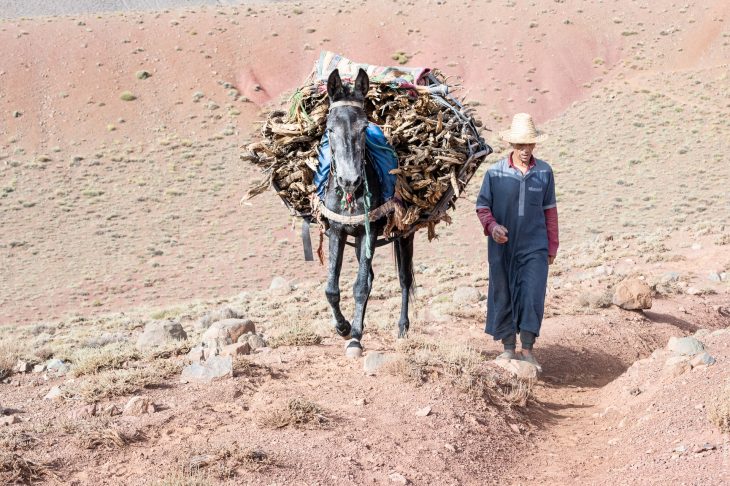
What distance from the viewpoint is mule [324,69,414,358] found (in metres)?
6.29

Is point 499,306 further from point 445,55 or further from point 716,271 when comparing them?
point 445,55

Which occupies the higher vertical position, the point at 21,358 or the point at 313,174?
the point at 313,174

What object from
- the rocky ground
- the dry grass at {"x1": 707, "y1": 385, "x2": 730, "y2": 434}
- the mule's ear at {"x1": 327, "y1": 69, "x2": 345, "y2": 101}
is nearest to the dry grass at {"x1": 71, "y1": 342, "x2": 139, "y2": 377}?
the rocky ground

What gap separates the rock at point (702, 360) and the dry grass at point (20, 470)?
4812 millimetres

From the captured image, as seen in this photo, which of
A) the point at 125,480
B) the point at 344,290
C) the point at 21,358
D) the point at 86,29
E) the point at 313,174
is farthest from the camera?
the point at 86,29

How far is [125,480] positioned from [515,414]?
119 inches

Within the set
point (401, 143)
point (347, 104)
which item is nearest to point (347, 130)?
point (347, 104)

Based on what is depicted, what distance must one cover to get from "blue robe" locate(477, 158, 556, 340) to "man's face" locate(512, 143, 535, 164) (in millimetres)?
111

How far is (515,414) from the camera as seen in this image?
19.3 ft

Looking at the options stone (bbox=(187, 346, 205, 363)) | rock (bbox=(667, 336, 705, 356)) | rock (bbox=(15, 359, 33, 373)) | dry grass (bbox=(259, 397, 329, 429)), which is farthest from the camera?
rock (bbox=(15, 359, 33, 373))

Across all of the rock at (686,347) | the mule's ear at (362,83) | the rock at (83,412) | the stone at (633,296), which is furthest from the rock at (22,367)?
the stone at (633,296)

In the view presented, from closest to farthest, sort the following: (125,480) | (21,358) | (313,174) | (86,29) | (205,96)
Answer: (125,480), (313,174), (21,358), (205,96), (86,29)

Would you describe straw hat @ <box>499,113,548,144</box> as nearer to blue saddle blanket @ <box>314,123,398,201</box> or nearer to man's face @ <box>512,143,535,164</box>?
man's face @ <box>512,143,535,164</box>

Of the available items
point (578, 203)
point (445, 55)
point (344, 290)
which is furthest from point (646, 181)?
point (445, 55)
